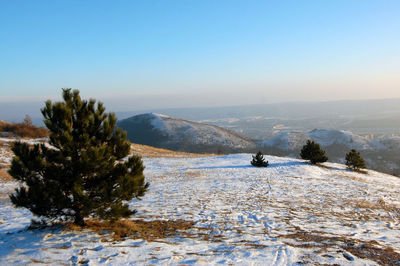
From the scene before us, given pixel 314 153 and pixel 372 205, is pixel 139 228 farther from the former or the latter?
pixel 314 153

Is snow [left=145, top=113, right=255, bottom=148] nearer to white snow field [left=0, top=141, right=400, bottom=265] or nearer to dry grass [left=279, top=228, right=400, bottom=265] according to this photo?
white snow field [left=0, top=141, right=400, bottom=265]

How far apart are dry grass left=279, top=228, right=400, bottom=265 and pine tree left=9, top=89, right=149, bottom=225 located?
17.2 feet

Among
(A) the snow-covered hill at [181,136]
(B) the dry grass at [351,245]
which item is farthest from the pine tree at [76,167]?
(A) the snow-covered hill at [181,136]

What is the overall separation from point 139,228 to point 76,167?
2.94m

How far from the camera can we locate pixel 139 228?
8.00m

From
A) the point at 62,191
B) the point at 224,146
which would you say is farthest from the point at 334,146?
the point at 62,191

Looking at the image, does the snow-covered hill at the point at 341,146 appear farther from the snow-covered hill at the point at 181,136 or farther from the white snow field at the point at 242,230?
the white snow field at the point at 242,230

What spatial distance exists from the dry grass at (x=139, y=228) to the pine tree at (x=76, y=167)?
2.04 feet

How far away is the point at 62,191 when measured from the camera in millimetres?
6738

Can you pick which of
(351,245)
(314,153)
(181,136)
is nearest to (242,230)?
(351,245)

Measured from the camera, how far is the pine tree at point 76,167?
6367 millimetres

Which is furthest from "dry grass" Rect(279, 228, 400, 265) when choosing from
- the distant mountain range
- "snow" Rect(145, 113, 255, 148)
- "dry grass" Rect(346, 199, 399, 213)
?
"snow" Rect(145, 113, 255, 148)

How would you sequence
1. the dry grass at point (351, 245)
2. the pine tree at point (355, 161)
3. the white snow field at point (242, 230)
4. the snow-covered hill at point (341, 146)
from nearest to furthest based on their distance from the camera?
1. the white snow field at point (242, 230)
2. the dry grass at point (351, 245)
3. the pine tree at point (355, 161)
4. the snow-covered hill at point (341, 146)

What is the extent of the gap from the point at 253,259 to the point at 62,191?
5398 mm
